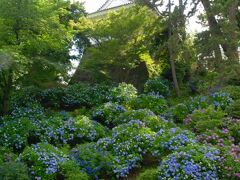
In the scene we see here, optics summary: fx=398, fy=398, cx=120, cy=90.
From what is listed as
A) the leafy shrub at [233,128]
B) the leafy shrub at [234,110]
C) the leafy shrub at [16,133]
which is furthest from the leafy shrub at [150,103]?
the leafy shrub at [16,133]

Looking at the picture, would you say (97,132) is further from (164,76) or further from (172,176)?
(164,76)

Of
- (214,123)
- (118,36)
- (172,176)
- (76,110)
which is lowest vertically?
(172,176)

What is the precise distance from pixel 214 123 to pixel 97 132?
2.73m

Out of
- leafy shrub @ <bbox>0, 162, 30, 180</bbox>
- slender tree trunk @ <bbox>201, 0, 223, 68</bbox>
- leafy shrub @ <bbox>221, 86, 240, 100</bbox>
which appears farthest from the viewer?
slender tree trunk @ <bbox>201, 0, 223, 68</bbox>

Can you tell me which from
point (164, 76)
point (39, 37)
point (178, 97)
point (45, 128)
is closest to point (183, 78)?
point (164, 76)

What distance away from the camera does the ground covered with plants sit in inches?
273

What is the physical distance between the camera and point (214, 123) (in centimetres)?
922

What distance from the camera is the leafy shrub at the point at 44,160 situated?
23.2 feet

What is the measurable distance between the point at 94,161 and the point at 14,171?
1.55 m

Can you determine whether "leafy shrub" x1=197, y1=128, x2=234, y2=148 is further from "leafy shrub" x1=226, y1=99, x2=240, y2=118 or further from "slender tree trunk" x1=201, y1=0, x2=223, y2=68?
"slender tree trunk" x1=201, y1=0, x2=223, y2=68

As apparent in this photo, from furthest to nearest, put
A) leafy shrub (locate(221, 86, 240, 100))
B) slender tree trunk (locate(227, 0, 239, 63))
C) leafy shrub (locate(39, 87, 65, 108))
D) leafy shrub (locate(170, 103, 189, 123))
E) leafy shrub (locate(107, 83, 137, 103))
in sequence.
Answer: leafy shrub (locate(39, 87, 65, 108)), slender tree trunk (locate(227, 0, 239, 63)), leafy shrub (locate(107, 83, 137, 103)), leafy shrub (locate(221, 86, 240, 100)), leafy shrub (locate(170, 103, 189, 123))

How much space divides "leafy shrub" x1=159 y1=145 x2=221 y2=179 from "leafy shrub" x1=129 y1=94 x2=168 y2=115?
4.25m

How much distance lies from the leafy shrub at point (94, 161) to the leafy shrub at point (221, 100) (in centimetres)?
466

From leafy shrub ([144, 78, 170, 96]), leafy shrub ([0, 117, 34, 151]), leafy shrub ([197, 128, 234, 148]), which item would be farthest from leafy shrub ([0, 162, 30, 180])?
leafy shrub ([144, 78, 170, 96])
